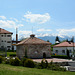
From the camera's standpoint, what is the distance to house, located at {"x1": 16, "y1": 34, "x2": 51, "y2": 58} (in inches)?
1672

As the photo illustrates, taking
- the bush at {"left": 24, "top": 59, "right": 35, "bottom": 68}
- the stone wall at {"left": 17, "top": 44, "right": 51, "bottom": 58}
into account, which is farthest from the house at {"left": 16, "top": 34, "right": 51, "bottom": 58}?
the bush at {"left": 24, "top": 59, "right": 35, "bottom": 68}

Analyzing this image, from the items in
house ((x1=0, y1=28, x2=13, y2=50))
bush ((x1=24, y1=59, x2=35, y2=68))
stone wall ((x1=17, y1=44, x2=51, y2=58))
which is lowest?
bush ((x1=24, y1=59, x2=35, y2=68))

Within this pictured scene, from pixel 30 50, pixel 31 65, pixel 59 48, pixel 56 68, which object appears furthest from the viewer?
pixel 59 48

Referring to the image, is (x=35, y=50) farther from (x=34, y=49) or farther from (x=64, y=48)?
(x=64, y=48)

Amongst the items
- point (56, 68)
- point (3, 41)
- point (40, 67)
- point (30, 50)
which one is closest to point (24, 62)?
point (40, 67)

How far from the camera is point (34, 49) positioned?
140 ft

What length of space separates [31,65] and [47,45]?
22747 mm

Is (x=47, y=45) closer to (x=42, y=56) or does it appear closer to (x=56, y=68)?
(x=42, y=56)

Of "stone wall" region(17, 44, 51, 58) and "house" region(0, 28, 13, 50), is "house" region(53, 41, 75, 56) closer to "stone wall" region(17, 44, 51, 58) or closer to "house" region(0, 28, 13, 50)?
"stone wall" region(17, 44, 51, 58)

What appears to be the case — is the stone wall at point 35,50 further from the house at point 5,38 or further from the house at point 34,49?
the house at point 5,38

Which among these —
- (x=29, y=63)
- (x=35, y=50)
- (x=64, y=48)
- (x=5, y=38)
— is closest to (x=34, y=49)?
(x=35, y=50)

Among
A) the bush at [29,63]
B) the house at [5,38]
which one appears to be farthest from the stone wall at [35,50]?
the house at [5,38]

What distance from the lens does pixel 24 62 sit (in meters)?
22.4

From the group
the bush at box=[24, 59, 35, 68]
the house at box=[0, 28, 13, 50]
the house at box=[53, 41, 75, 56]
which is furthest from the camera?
the house at box=[0, 28, 13, 50]
